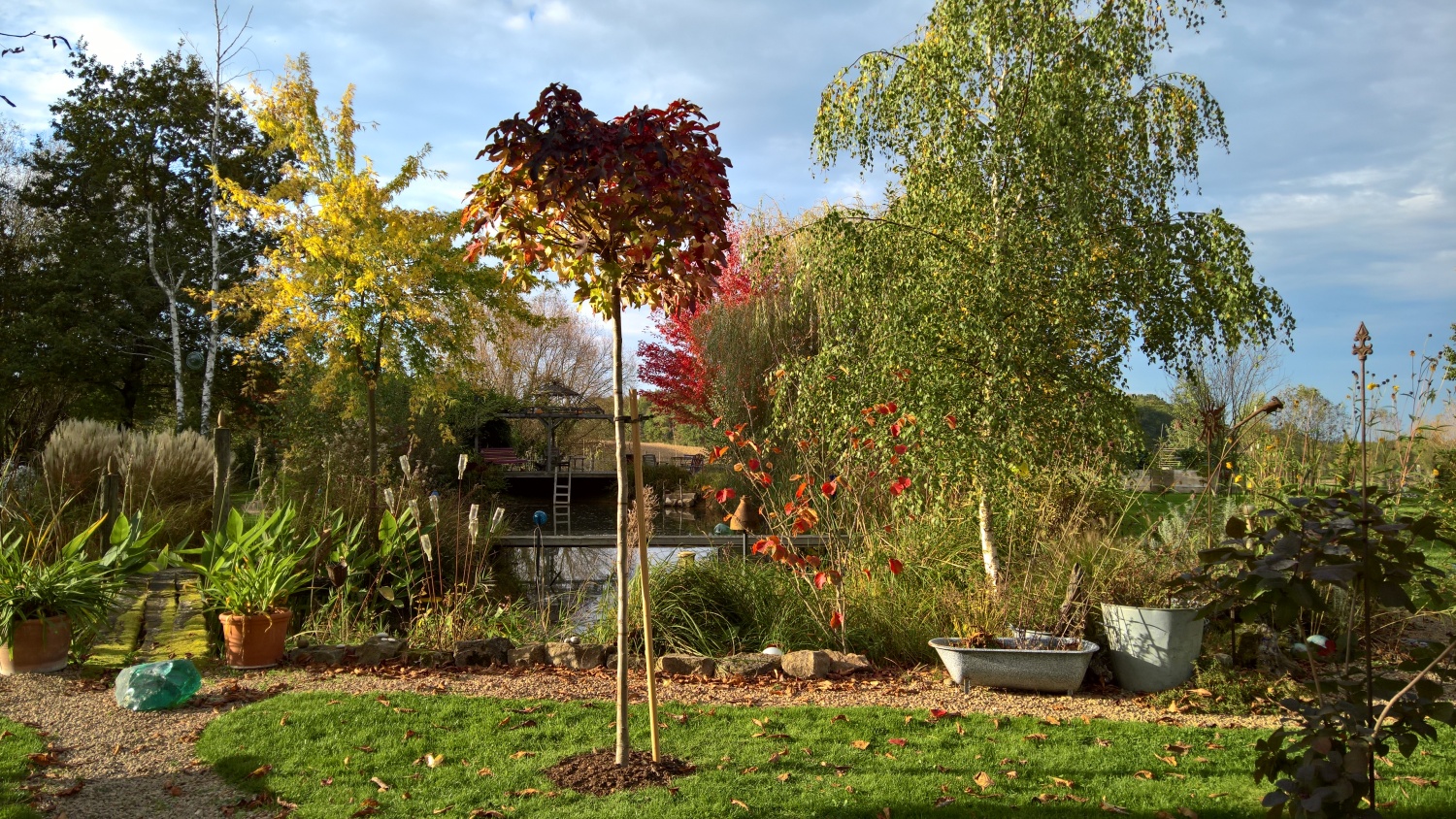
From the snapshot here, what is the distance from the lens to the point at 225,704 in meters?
4.68

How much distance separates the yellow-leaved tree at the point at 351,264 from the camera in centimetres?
1076

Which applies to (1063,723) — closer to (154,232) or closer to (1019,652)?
(1019,652)

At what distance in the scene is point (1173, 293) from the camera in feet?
20.0

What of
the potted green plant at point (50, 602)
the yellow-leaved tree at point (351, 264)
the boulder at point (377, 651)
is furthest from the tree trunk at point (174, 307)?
the boulder at point (377, 651)

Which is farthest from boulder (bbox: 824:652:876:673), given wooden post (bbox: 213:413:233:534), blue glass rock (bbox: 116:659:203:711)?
wooden post (bbox: 213:413:233:534)

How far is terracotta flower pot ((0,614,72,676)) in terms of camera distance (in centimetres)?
531

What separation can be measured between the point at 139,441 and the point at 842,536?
25.2ft

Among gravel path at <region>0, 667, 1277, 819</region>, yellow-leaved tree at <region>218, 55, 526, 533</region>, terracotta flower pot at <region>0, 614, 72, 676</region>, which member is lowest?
gravel path at <region>0, 667, 1277, 819</region>

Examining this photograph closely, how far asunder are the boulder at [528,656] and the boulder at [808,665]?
152 cm

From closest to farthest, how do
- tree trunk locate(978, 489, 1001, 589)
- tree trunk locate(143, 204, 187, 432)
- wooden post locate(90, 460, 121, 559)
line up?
1. tree trunk locate(978, 489, 1001, 589)
2. wooden post locate(90, 460, 121, 559)
3. tree trunk locate(143, 204, 187, 432)

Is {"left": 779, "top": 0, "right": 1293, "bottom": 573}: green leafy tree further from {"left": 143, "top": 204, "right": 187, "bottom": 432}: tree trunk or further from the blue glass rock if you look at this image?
{"left": 143, "top": 204, "right": 187, "bottom": 432}: tree trunk

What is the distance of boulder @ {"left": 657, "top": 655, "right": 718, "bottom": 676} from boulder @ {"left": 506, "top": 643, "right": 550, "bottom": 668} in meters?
0.79

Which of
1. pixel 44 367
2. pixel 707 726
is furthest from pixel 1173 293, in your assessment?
Answer: pixel 44 367

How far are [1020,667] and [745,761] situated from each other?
6.50 feet
